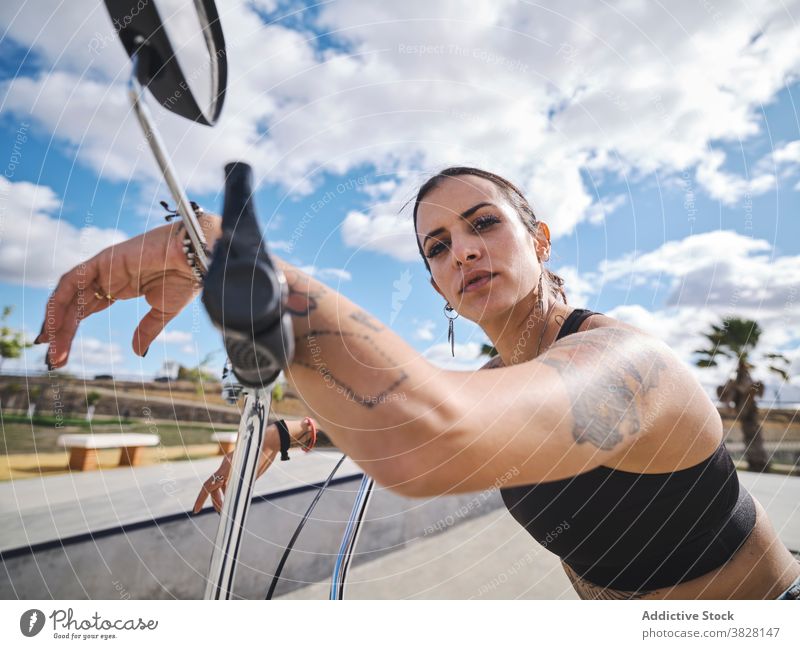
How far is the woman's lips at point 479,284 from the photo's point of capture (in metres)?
0.80

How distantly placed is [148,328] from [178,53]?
364mm

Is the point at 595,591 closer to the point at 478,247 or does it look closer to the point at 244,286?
the point at 478,247

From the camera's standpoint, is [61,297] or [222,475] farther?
[222,475]

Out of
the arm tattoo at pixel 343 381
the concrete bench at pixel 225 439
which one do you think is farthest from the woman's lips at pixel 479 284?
the concrete bench at pixel 225 439

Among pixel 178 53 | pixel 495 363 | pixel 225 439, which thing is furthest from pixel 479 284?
pixel 225 439

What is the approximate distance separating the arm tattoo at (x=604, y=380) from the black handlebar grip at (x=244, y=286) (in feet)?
0.86

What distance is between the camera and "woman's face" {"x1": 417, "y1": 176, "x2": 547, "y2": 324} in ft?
2.61

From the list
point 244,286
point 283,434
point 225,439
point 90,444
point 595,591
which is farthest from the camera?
point 90,444

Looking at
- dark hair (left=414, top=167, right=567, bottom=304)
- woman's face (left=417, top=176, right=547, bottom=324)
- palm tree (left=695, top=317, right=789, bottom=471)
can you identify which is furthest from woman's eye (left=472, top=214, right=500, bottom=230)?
palm tree (left=695, top=317, right=789, bottom=471)

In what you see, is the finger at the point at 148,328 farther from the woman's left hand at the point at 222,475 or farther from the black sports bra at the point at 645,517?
the black sports bra at the point at 645,517

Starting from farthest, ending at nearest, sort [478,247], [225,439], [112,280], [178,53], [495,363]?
1. [225,439]
2. [495,363]
3. [478,247]
4. [112,280]
5. [178,53]

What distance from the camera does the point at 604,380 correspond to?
44 cm
